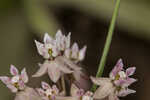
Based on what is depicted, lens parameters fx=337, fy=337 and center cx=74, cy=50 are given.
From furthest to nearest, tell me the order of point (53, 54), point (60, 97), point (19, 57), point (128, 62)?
point (128, 62) → point (19, 57) → point (53, 54) → point (60, 97)

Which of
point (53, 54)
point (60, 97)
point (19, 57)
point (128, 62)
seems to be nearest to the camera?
point (60, 97)

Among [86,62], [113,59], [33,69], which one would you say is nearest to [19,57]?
[33,69]

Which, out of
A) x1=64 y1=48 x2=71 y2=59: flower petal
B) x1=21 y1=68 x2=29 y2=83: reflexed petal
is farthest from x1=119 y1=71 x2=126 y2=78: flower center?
x1=21 y1=68 x2=29 y2=83: reflexed petal

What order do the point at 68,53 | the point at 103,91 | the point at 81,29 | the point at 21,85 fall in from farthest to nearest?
the point at 81,29, the point at 68,53, the point at 21,85, the point at 103,91

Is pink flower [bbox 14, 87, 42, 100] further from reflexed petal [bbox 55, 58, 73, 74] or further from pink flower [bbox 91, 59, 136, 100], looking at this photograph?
pink flower [bbox 91, 59, 136, 100]

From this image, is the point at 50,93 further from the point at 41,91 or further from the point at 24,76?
the point at 24,76

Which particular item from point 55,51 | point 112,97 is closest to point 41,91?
point 55,51

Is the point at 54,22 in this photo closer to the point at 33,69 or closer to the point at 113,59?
the point at 33,69
